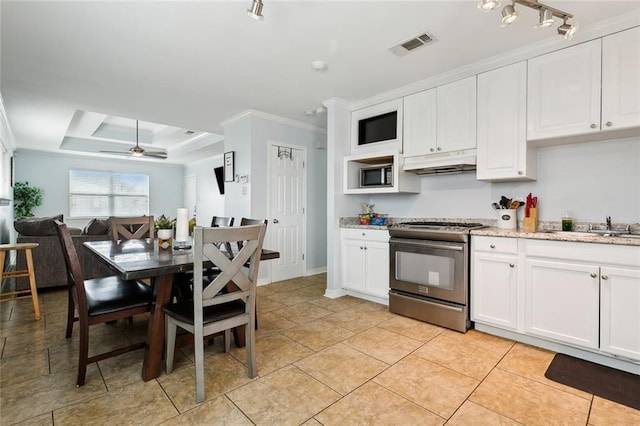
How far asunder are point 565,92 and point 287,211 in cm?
343

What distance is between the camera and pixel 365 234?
144 inches

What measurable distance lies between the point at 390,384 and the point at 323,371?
1.45 feet

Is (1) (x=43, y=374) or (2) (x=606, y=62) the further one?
(2) (x=606, y=62)

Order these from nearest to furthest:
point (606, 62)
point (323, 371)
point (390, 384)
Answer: point (390, 384)
point (323, 371)
point (606, 62)

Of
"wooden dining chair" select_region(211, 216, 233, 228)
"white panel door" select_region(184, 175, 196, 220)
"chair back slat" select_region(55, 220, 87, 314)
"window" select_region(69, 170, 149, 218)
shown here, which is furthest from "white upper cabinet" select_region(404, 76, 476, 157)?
"window" select_region(69, 170, 149, 218)

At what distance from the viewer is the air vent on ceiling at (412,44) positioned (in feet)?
8.19

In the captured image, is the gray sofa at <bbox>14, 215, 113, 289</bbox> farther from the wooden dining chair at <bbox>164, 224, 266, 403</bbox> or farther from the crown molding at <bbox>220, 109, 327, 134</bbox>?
the wooden dining chair at <bbox>164, 224, 266, 403</bbox>

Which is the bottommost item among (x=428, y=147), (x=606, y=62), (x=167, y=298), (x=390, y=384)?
(x=390, y=384)

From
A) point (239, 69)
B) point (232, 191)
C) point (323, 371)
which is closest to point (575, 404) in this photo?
point (323, 371)

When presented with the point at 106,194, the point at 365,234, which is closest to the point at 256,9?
the point at 365,234

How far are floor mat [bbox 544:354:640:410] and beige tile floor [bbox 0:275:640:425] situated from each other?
0.08 meters

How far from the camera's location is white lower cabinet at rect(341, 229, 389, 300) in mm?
3469

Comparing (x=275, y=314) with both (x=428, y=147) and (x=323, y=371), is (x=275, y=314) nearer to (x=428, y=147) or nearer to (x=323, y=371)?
(x=323, y=371)

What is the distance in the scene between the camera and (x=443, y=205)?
3557 mm
